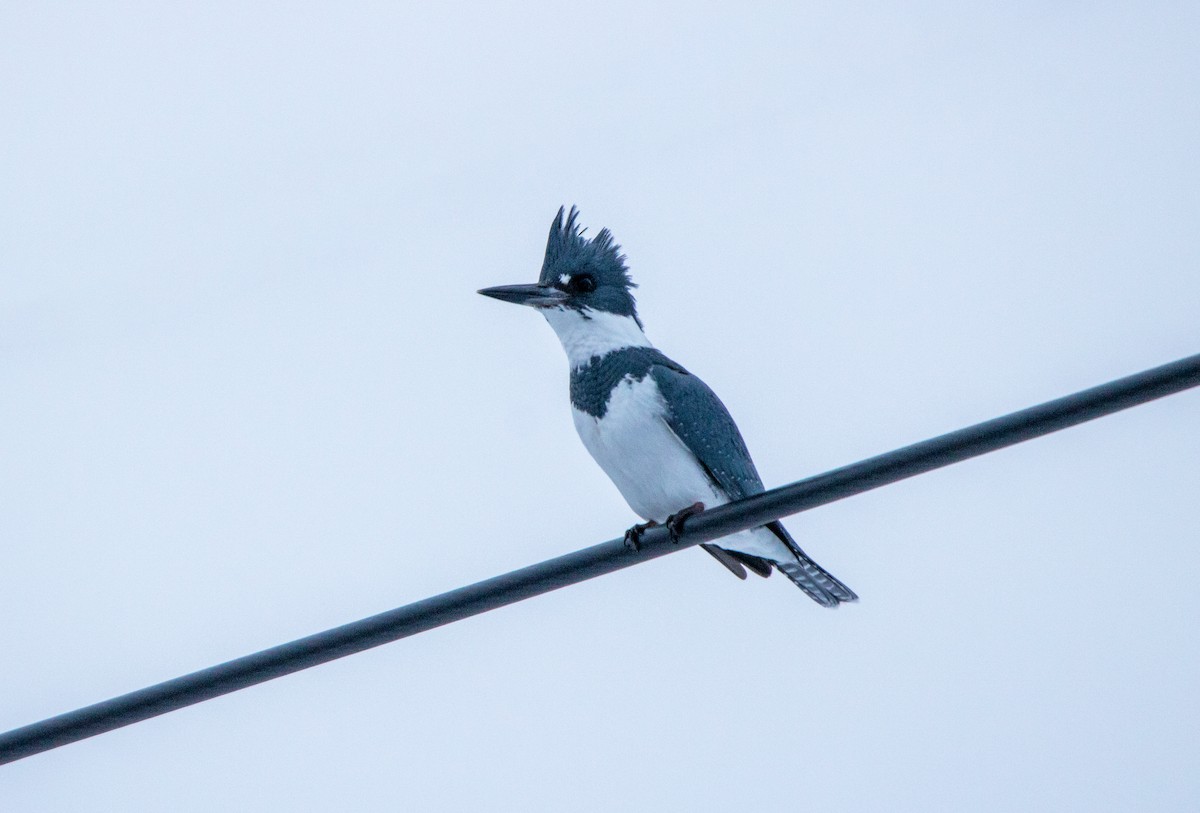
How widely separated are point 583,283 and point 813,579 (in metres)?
1.05

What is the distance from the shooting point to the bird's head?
356 centimetres

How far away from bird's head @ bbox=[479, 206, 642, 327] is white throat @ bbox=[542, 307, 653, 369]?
0.01 m

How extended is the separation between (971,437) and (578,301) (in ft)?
6.20

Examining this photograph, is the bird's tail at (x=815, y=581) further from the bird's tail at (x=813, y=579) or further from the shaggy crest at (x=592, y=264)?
the shaggy crest at (x=592, y=264)

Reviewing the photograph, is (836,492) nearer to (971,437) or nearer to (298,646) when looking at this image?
(971,437)

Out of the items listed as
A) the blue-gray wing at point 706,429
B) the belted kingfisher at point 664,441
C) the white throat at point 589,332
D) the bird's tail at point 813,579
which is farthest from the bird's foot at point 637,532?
the white throat at point 589,332

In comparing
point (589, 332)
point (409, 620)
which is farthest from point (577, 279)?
point (409, 620)

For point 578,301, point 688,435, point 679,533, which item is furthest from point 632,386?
point 679,533

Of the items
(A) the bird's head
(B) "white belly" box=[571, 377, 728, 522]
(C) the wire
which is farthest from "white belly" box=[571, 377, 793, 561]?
(C) the wire

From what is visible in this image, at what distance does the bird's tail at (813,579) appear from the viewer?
124 inches

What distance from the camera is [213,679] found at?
1962 millimetres

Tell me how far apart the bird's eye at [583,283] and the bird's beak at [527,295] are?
2.0 inches

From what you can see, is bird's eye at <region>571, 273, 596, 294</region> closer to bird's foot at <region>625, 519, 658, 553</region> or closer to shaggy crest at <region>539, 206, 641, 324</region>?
shaggy crest at <region>539, 206, 641, 324</region>

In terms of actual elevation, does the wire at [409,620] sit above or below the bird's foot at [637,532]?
below
